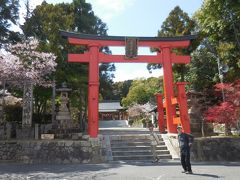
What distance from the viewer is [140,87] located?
53.0 meters

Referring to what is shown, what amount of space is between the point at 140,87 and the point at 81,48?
29467mm

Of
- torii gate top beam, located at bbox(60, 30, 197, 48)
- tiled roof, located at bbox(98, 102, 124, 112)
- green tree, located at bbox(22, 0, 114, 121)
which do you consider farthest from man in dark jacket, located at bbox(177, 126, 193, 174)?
tiled roof, located at bbox(98, 102, 124, 112)

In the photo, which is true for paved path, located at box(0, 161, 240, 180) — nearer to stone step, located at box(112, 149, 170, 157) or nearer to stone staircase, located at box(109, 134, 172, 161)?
stone staircase, located at box(109, 134, 172, 161)

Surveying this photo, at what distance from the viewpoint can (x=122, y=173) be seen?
999 cm

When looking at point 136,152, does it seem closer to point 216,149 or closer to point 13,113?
point 216,149

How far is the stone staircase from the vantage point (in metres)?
13.5

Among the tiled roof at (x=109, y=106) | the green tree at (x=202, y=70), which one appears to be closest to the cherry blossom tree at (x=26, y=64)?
the green tree at (x=202, y=70)

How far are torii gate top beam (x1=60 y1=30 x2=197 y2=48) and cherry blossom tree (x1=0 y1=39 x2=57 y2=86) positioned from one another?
3551mm

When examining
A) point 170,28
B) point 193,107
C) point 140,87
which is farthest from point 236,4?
point 140,87

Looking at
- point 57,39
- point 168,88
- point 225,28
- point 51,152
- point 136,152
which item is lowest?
point 136,152

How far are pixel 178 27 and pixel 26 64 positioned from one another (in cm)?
1478

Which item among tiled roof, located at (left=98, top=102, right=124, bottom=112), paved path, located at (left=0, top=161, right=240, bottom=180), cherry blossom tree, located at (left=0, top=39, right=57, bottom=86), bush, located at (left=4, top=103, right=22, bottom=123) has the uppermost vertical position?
tiled roof, located at (left=98, top=102, right=124, bottom=112)

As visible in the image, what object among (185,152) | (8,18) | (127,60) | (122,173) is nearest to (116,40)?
(127,60)

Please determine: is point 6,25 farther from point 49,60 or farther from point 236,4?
point 236,4
